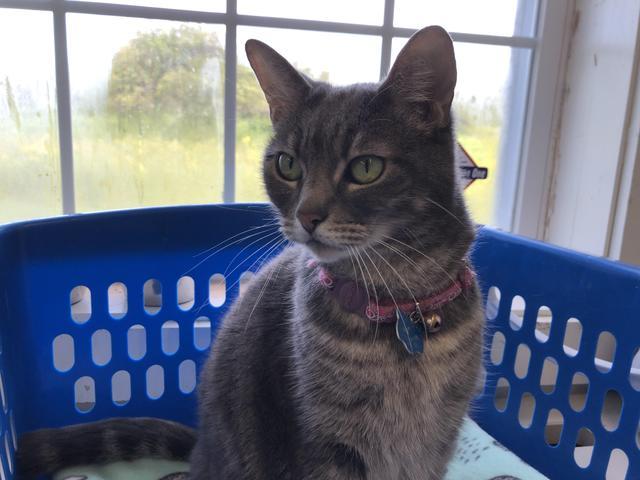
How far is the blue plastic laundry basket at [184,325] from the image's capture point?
3.30 feet

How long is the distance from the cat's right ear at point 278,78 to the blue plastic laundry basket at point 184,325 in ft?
0.74

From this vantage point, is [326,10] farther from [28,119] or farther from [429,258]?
[429,258]

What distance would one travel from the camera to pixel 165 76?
54.7 inches

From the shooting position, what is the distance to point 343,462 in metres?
0.79

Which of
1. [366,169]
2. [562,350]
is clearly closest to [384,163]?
[366,169]

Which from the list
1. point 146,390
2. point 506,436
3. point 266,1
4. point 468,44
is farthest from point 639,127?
point 146,390

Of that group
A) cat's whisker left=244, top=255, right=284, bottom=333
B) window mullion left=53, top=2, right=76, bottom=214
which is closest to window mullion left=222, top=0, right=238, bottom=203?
window mullion left=53, top=2, right=76, bottom=214

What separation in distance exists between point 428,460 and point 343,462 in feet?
0.48

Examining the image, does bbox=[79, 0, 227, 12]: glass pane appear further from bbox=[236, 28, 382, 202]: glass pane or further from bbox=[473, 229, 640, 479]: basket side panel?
bbox=[473, 229, 640, 479]: basket side panel

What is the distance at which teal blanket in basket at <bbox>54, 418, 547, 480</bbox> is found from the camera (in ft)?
3.55

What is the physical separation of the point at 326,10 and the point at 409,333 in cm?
94

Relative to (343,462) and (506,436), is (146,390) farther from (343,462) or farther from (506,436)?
(506,436)

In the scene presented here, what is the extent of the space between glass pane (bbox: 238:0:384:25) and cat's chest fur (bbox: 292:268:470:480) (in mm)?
840

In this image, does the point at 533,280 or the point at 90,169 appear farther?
the point at 90,169
